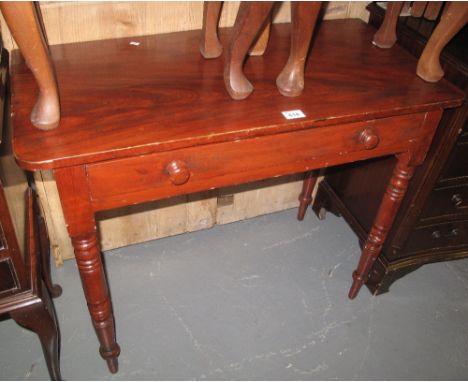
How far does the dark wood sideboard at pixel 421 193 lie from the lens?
4.21ft

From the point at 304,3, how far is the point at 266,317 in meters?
1.10

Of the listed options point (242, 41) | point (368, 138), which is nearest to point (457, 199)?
point (368, 138)

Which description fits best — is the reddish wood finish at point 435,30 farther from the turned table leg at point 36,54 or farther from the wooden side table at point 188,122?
the turned table leg at point 36,54

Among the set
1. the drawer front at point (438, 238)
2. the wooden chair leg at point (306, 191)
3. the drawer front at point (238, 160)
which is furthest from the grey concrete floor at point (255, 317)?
the drawer front at point (238, 160)

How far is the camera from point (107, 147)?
857 mm

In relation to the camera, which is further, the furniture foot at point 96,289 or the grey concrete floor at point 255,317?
the grey concrete floor at point 255,317

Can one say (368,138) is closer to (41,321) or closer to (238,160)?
(238,160)

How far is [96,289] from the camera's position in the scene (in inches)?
43.5

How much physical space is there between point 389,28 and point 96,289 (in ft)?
3.72

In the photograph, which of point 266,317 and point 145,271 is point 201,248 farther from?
point 266,317

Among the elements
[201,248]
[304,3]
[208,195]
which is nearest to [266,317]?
[201,248]

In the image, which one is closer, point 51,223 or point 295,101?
point 295,101

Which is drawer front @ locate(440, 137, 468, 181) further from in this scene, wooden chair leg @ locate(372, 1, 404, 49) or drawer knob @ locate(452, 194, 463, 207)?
wooden chair leg @ locate(372, 1, 404, 49)

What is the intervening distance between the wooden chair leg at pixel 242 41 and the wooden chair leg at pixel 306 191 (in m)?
0.91
